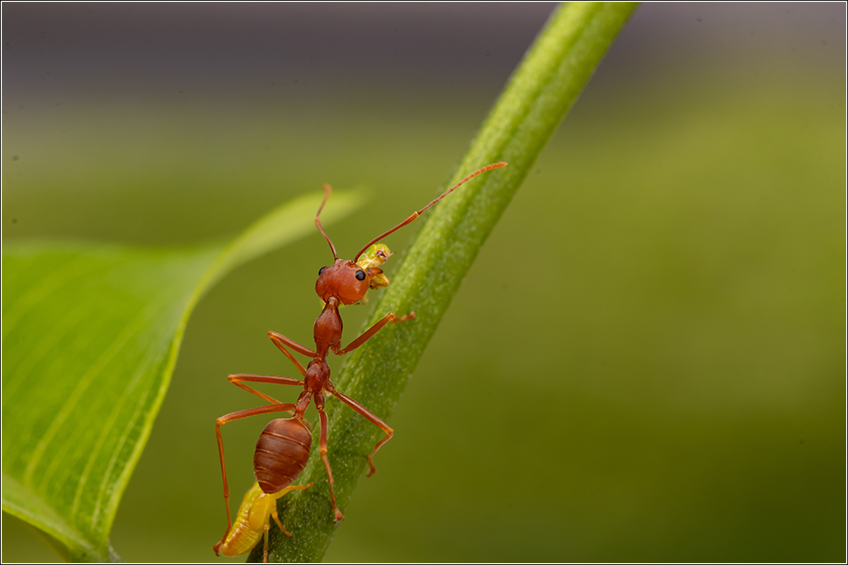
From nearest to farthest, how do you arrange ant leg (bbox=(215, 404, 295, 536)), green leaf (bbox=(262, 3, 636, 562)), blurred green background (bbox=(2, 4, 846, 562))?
green leaf (bbox=(262, 3, 636, 562))
ant leg (bbox=(215, 404, 295, 536))
blurred green background (bbox=(2, 4, 846, 562))

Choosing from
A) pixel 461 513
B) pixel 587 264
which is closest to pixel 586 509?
pixel 461 513

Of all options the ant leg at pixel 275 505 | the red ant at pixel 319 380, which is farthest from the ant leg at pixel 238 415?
the ant leg at pixel 275 505

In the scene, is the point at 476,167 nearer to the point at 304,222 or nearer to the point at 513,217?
the point at 304,222

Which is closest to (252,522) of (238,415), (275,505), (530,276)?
(275,505)

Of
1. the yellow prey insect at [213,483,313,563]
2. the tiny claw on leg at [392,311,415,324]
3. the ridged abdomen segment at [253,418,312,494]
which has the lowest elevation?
the yellow prey insect at [213,483,313,563]

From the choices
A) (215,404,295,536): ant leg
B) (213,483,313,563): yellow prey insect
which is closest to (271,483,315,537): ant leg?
(213,483,313,563): yellow prey insect

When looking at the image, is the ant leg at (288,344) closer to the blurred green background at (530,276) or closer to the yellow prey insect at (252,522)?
the yellow prey insect at (252,522)

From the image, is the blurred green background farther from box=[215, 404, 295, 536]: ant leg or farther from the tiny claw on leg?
the tiny claw on leg

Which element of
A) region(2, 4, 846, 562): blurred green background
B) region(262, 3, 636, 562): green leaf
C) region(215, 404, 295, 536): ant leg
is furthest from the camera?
region(2, 4, 846, 562): blurred green background
